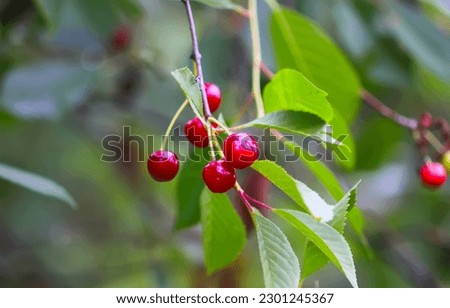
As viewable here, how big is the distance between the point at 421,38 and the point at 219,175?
1.01 meters

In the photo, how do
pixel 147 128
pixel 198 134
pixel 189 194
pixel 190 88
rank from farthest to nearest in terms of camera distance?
pixel 147 128, pixel 189 194, pixel 198 134, pixel 190 88

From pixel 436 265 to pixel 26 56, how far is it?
1434 mm

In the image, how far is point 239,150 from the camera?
767 mm

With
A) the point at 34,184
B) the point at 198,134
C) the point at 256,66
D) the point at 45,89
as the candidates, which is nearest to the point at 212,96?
the point at 198,134

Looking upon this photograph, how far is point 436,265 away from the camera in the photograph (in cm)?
226

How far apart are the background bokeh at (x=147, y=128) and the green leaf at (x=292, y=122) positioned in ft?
1.79

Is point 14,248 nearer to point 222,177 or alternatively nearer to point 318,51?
point 318,51

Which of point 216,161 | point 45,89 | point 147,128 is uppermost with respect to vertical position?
point 147,128

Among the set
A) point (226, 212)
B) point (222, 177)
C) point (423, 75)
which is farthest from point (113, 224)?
point (222, 177)

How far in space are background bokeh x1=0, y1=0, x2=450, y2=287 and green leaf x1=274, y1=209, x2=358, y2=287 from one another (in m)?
0.60

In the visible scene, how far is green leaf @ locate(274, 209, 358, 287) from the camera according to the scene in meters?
0.76

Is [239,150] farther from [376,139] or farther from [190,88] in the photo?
[376,139]

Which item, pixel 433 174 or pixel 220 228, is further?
pixel 433 174

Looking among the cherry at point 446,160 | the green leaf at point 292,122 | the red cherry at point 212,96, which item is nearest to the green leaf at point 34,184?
the red cherry at point 212,96
